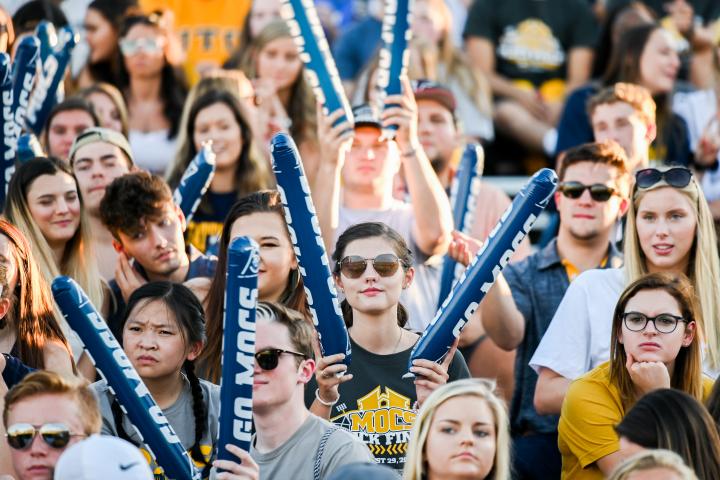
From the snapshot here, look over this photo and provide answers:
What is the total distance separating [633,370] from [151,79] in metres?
4.38

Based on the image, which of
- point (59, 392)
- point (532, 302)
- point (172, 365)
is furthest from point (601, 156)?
point (59, 392)

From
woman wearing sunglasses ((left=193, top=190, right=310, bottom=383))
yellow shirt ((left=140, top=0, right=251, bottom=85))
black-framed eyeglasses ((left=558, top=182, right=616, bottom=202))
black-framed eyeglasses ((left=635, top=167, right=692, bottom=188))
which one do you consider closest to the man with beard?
black-framed eyeglasses ((left=558, top=182, right=616, bottom=202))

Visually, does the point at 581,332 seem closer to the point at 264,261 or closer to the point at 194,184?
the point at 264,261

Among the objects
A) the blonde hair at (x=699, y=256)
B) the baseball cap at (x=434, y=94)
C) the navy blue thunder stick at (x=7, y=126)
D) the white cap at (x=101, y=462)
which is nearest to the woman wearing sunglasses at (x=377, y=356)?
the blonde hair at (x=699, y=256)

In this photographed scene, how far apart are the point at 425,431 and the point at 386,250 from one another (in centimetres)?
110

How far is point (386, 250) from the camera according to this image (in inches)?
249

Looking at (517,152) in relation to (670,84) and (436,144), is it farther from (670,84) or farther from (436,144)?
(436,144)

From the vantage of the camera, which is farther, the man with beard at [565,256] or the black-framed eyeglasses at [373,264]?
the man with beard at [565,256]

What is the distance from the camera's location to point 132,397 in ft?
17.8

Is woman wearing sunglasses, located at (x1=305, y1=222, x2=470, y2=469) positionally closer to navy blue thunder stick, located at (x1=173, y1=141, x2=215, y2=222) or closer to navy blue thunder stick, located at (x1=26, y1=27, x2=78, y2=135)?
navy blue thunder stick, located at (x1=173, y1=141, x2=215, y2=222)

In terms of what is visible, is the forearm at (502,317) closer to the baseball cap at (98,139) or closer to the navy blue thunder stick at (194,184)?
the navy blue thunder stick at (194,184)

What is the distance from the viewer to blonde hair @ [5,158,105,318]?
7070 mm

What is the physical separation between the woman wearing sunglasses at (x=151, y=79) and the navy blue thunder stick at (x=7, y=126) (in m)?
2.02

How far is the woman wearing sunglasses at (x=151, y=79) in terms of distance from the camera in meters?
9.38
